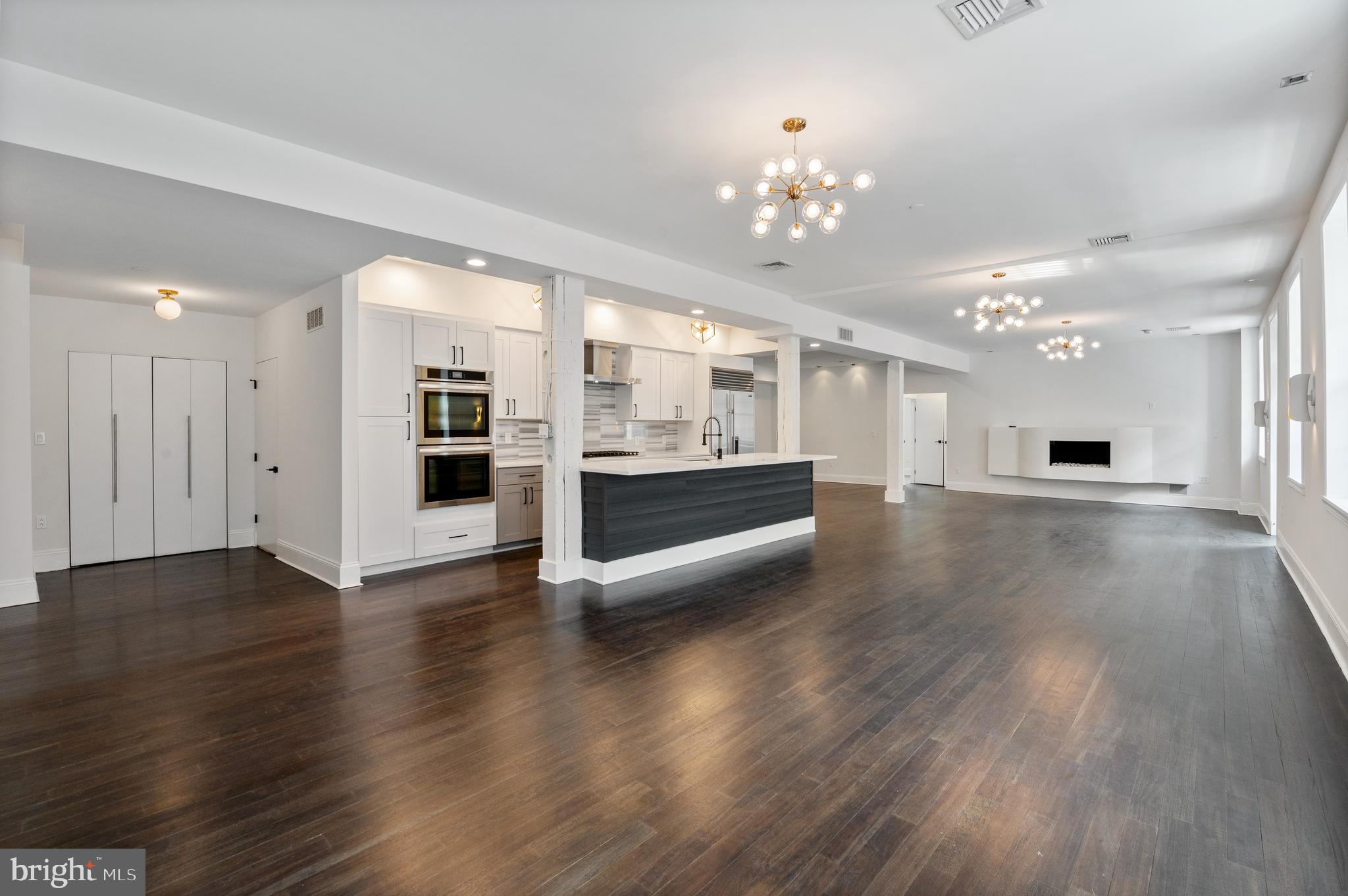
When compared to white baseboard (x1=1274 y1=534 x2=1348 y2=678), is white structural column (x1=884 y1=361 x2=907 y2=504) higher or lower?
higher

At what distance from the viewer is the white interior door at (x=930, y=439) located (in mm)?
14117

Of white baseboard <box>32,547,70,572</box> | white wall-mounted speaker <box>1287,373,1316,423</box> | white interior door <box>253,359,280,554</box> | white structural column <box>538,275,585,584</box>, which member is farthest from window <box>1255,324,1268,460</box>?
white baseboard <box>32,547,70,572</box>

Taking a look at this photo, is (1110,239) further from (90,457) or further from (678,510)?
(90,457)

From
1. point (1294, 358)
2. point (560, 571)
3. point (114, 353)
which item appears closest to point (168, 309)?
point (114, 353)

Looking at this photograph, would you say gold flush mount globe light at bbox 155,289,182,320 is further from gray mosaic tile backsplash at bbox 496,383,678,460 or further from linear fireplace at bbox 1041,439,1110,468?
linear fireplace at bbox 1041,439,1110,468

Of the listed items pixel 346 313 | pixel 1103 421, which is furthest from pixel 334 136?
pixel 1103 421

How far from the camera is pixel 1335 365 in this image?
12.5 feet

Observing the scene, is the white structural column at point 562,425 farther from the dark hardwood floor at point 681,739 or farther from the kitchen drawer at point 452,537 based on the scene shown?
the kitchen drawer at point 452,537

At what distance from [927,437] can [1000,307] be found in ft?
25.8

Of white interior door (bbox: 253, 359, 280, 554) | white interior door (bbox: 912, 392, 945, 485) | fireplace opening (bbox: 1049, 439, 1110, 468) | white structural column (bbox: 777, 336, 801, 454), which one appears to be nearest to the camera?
white interior door (bbox: 253, 359, 280, 554)

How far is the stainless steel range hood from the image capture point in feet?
23.5

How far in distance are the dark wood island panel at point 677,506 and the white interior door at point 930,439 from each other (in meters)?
8.13

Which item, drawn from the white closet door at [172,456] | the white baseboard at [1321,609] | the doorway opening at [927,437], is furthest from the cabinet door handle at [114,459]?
the doorway opening at [927,437]

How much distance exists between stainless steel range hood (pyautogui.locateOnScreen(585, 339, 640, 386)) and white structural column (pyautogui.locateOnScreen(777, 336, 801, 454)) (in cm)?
198
